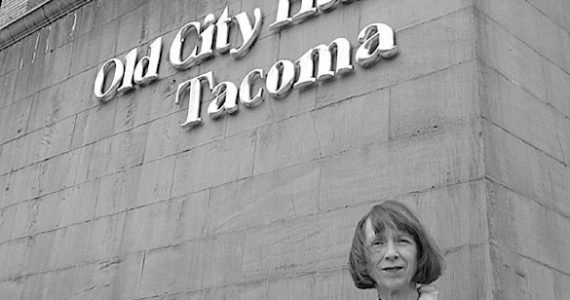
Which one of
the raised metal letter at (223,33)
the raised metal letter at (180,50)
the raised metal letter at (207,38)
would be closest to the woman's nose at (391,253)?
the raised metal letter at (223,33)

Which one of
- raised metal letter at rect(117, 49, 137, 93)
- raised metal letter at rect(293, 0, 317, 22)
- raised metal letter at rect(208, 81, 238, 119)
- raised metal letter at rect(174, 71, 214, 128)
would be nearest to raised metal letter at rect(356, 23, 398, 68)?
raised metal letter at rect(293, 0, 317, 22)

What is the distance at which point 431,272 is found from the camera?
3379mm

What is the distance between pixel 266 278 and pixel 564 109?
3152 mm

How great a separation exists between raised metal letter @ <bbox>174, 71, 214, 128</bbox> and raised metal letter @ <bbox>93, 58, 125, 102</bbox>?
1339mm

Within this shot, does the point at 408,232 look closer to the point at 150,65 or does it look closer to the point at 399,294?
the point at 399,294

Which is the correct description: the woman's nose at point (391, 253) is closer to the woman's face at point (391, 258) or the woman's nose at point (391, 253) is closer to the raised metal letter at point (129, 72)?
the woman's face at point (391, 258)

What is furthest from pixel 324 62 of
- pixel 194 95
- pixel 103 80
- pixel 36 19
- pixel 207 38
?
pixel 36 19

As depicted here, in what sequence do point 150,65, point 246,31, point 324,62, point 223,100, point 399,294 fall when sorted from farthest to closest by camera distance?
point 150,65 < point 246,31 < point 223,100 < point 324,62 < point 399,294

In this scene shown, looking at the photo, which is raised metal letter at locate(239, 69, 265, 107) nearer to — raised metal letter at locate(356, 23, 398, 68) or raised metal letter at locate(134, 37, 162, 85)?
raised metal letter at locate(356, 23, 398, 68)

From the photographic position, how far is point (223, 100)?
345 inches

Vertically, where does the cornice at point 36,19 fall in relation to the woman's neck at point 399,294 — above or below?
above

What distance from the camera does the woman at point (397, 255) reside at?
10.8 ft

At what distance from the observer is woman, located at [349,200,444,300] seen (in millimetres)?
3295

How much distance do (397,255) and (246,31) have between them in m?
5.93
